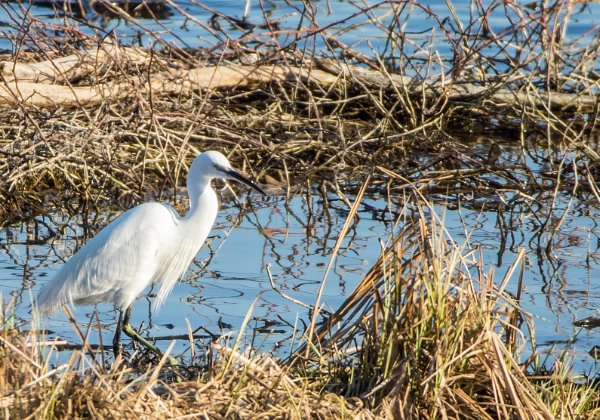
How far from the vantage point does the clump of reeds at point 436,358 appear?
10.6 ft

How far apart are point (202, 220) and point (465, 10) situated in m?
7.81

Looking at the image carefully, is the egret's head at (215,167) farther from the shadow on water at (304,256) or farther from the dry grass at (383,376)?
the dry grass at (383,376)

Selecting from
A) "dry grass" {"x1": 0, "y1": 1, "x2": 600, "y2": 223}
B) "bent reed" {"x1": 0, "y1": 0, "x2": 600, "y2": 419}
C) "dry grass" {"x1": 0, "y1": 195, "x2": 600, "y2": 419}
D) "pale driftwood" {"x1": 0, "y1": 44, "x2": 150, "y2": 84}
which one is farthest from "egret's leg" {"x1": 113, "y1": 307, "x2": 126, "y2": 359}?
"pale driftwood" {"x1": 0, "y1": 44, "x2": 150, "y2": 84}

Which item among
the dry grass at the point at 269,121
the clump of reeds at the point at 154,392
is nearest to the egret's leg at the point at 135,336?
the clump of reeds at the point at 154,392

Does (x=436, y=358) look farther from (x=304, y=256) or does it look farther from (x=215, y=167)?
(x=304, y=256)

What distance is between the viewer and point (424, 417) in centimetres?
328

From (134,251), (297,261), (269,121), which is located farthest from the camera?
(269,121)

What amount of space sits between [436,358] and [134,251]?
1.81m

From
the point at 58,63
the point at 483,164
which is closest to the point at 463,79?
the point at 483,164

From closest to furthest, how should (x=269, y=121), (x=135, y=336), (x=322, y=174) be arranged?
(x=135, y=336)
(x=322, y=174)
(x=269, y=121)

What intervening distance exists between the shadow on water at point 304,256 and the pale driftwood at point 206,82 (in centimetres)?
73

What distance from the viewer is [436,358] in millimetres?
3225

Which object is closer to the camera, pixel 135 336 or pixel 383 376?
pixel 383 376

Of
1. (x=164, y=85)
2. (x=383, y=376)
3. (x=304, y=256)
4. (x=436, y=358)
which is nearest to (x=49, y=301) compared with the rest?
(x=304, y=256)
